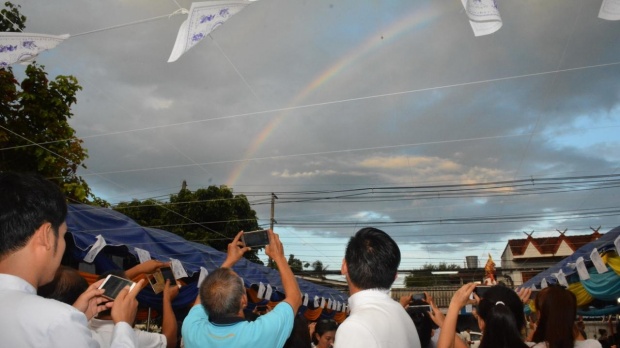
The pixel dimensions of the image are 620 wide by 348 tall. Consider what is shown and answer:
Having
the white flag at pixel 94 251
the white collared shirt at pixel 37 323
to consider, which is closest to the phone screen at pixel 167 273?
the white flag at pixel 94 251

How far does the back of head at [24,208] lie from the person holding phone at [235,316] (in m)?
1.04

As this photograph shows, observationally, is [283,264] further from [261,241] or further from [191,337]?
[191,337]

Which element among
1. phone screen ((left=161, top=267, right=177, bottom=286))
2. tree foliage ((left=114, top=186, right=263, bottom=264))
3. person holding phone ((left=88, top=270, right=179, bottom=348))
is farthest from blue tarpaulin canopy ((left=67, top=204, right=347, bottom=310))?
tree foliage ((left=114, top=186, right=263, bottom=264))

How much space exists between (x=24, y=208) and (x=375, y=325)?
4.02 feet

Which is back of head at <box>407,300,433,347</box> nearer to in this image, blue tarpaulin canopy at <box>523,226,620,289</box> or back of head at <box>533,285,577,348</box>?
back of head at <box>533,285,577,348</box>

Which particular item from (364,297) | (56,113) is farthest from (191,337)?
(56,113)

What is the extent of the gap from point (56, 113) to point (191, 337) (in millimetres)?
8619

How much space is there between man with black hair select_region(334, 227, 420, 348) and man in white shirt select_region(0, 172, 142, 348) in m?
0.78

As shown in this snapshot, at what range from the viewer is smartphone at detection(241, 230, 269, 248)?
264 centimetres

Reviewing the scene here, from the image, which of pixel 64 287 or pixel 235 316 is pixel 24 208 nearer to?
pixel 64 287

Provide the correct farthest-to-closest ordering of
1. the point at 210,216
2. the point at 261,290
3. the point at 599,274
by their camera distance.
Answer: the point at 210,216
the point at 261,290
the point at 599,274

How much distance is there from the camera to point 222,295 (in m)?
2.34

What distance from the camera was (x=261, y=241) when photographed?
2674mm

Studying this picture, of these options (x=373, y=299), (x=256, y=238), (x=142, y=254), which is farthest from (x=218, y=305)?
(x=142, y=254)
